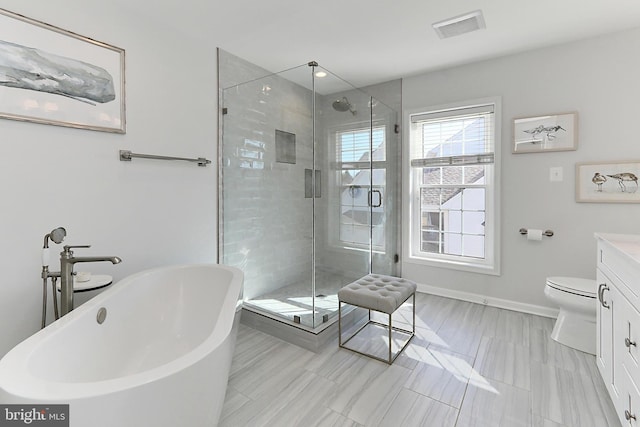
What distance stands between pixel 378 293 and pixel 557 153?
208cm

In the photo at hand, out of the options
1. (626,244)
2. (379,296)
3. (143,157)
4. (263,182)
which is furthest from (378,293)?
(143,157)

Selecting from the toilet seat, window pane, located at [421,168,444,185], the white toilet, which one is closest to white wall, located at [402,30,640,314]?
the toilet seat

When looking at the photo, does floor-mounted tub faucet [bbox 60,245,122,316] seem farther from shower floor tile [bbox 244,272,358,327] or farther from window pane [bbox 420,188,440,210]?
window pane [bbox 420,188,440,210]

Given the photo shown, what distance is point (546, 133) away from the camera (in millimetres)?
2771

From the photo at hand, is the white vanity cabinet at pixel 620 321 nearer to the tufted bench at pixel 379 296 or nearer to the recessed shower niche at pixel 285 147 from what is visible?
the tufted bench at pixel 379 296

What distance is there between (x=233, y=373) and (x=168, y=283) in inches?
29.7

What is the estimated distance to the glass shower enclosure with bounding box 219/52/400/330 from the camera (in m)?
2.81

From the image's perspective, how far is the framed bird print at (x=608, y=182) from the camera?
97.1 inches

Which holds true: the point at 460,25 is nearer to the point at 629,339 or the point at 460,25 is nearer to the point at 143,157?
the point at 629,339

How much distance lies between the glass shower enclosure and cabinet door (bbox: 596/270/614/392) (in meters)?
1.70

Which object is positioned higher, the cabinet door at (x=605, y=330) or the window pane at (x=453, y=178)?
the window pane at (x=453, y=178)

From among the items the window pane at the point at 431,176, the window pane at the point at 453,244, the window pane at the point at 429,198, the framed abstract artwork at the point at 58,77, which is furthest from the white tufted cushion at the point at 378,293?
the framed abstract artwork at the point at 58,77

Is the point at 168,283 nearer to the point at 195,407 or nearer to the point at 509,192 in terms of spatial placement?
the point at 195,407

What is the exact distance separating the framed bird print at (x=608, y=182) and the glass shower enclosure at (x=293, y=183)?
71.0 inches
